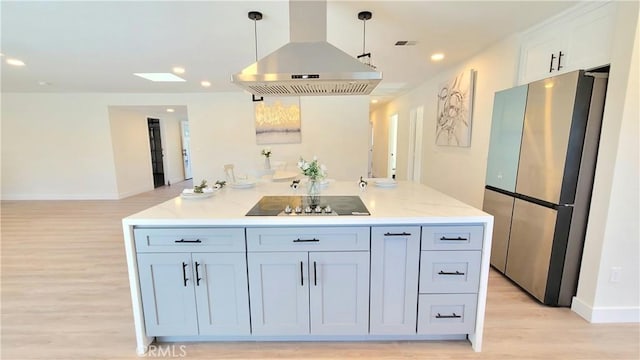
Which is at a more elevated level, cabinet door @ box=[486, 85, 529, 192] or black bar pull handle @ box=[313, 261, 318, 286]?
cabinet door @ box=[486, 85, 529, 192]

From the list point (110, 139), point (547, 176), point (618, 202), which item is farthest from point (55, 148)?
point (618, 202)

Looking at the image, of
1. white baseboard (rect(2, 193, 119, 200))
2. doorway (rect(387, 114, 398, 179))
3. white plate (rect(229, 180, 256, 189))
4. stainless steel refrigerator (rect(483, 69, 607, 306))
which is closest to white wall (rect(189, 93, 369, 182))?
doorway (rect(387, 114, 398, 179))

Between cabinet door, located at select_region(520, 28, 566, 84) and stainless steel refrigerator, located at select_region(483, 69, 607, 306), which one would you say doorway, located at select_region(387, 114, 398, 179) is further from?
stainless steel refrigerator, located at select_region(483, 69, 607, 306)

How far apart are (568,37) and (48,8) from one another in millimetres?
4271

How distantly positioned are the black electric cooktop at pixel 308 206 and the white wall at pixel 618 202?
1709 millimetres

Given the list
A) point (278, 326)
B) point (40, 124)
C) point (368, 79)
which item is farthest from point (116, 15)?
point (40, 124)

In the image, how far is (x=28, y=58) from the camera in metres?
3.53

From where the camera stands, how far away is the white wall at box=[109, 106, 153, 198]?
6469 mm

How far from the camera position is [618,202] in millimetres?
1897

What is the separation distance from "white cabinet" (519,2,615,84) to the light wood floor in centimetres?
196

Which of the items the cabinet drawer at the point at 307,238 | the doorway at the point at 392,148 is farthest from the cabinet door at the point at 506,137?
the doorway at the point at 392,148

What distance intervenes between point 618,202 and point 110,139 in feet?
27.2

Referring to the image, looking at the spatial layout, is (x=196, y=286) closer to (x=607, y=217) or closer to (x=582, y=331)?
(x=582, y=331)

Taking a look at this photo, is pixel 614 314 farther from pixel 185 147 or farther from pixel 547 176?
pixel 185 147
